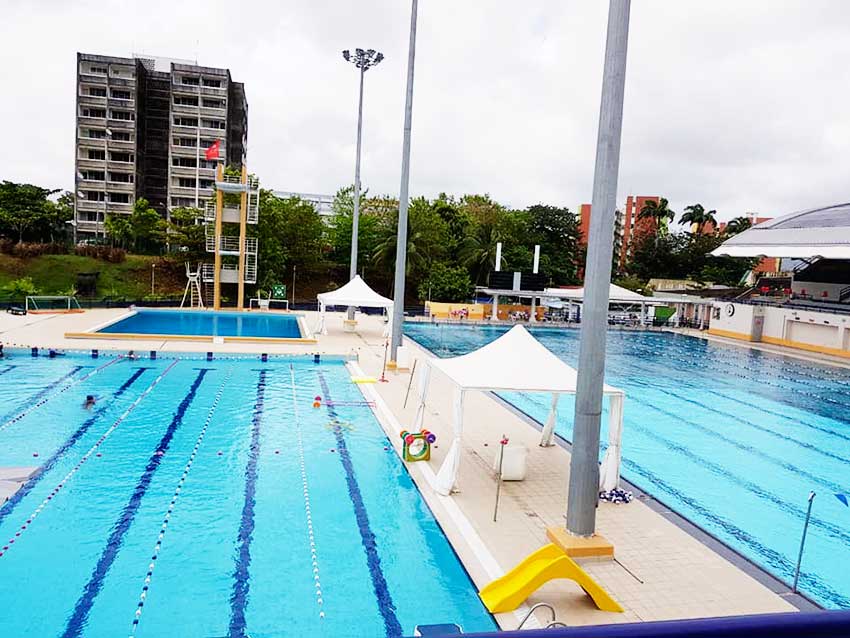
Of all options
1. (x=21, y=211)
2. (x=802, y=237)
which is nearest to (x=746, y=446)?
(x=802, y=237)

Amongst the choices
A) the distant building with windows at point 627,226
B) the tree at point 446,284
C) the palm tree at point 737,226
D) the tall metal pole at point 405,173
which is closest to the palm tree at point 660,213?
the distant building with windows at point 627,226

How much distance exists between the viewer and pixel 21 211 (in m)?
45.2

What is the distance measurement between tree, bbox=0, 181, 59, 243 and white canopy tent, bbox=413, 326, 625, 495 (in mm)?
44389

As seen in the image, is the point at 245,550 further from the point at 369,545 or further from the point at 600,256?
the point at 600,256

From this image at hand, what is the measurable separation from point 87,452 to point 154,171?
5403cm

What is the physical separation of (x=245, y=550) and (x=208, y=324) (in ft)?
78.1

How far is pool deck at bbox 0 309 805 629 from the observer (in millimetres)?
6316

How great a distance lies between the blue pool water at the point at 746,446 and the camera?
8.84m

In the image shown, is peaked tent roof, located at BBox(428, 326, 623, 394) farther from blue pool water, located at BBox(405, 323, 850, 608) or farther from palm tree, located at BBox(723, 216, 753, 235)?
palm tree, located at BBox(723, 216, 753, 235)

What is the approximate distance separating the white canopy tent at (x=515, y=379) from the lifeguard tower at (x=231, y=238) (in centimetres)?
2619

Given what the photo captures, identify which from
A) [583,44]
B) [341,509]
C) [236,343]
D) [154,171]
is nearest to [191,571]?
[341,509]

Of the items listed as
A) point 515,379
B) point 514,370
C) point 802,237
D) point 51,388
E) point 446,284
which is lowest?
point 51,388

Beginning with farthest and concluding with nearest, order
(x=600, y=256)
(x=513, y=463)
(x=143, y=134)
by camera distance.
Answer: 1. (x=143, y=134)
2. (x=513, y=463)
3. (x=600, y=256)

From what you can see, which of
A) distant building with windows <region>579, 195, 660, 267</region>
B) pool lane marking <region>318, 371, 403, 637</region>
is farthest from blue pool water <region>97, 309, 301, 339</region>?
distant building with windows <region>579, 195, 660, 267</region>
